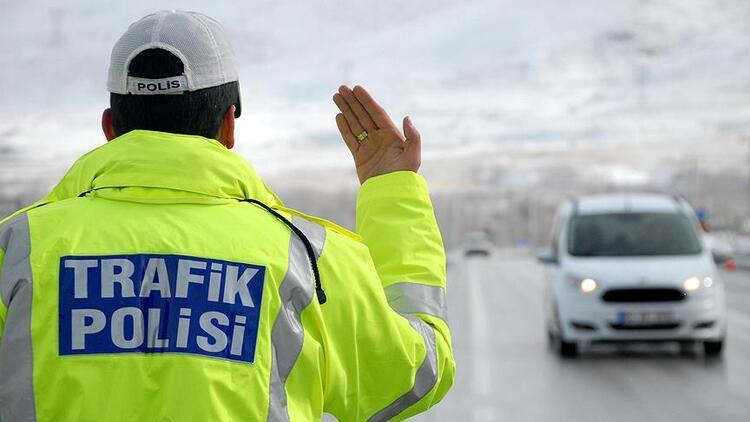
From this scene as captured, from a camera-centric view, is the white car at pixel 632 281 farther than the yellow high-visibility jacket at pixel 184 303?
Yes

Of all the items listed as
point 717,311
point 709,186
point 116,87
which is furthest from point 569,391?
point 709,186

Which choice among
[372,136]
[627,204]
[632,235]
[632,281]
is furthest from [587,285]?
[372,136]

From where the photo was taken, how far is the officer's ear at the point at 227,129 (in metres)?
2.31

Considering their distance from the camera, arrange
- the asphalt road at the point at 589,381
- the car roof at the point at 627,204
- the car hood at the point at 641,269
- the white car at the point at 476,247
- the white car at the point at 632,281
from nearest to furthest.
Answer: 1. the asphalt road at the point at 589,381
2. the white car at the point at 632,281
3. the car hood at the point at 641,269
4. the car roof at the point at 627,204
5. the white car at the point at 476,247

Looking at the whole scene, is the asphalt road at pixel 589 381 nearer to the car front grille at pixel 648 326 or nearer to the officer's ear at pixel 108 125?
the car front grille at pixel 648 326

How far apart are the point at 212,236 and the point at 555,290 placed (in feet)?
40.2

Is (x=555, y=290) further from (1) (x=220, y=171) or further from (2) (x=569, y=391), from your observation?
(1) (x=220, y=171)

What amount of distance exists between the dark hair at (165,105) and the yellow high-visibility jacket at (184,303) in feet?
0.25

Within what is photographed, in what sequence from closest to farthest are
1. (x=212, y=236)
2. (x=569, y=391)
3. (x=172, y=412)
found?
(x=172, y=412)
(x=212, y=236)
(x=569, y=391)

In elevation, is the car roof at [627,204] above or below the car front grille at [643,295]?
above

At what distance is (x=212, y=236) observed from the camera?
2.09 metres

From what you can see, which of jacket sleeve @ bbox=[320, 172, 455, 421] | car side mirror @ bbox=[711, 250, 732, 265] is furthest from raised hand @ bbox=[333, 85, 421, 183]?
car side mirror @ bbox=[711, 250, 732, 265]

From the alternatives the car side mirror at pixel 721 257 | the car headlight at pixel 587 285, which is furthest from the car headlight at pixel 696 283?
the car headlight at pixel 587 285

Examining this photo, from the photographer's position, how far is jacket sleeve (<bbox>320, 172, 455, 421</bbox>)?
85.9 inches
